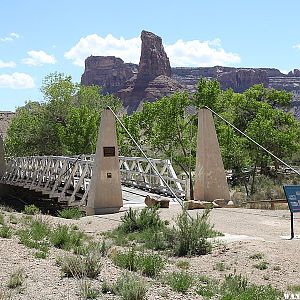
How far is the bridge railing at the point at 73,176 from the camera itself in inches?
881

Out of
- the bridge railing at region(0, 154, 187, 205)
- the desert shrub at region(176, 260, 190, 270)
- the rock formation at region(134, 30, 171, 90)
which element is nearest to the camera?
the desert shrub at region(176, 260, 190, 270)

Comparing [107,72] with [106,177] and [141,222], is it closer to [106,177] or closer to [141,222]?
[106,177]

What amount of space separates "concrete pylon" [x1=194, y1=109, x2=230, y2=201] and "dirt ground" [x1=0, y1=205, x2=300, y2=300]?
4.45 m

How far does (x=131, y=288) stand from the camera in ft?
23.4

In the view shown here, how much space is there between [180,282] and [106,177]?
1113 centimetres

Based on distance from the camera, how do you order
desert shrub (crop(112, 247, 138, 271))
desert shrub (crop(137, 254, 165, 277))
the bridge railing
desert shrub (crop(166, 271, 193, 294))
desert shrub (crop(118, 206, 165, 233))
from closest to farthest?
desert shrub (crop(166, 271, 193, 294)), desert shrub (crop(137, 254, 165, 277)), desert shrub (crop(112, 247, 138, 271)), desert shrub (crop(118, 206, 165, 233)), the bridge railing

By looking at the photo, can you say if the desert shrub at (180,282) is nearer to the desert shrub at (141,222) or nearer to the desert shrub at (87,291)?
the desert shrub at (87,291)

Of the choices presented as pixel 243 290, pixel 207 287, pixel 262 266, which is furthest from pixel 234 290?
pixel 262 266

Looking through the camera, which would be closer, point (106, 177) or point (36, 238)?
point (36, 238)

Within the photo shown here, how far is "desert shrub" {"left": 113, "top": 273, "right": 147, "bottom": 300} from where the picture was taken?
23.0 ft

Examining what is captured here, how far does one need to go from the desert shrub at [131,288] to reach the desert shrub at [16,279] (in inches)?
Answer: 52.3

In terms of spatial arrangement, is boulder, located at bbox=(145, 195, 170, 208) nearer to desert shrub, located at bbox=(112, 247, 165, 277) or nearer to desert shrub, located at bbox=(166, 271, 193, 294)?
desert shrub, located at bbox=(112, 247, 165, 277)

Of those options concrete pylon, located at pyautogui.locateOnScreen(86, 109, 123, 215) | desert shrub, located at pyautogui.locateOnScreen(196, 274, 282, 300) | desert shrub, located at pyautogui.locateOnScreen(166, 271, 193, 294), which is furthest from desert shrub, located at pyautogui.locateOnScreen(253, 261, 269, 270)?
concrete pylon, located at pyautogui.locateOnScreen(86, 109, 123, 215)

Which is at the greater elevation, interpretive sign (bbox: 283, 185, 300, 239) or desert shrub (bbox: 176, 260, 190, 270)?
interpretive sign (bbox: 283, 185, 300, 239)
